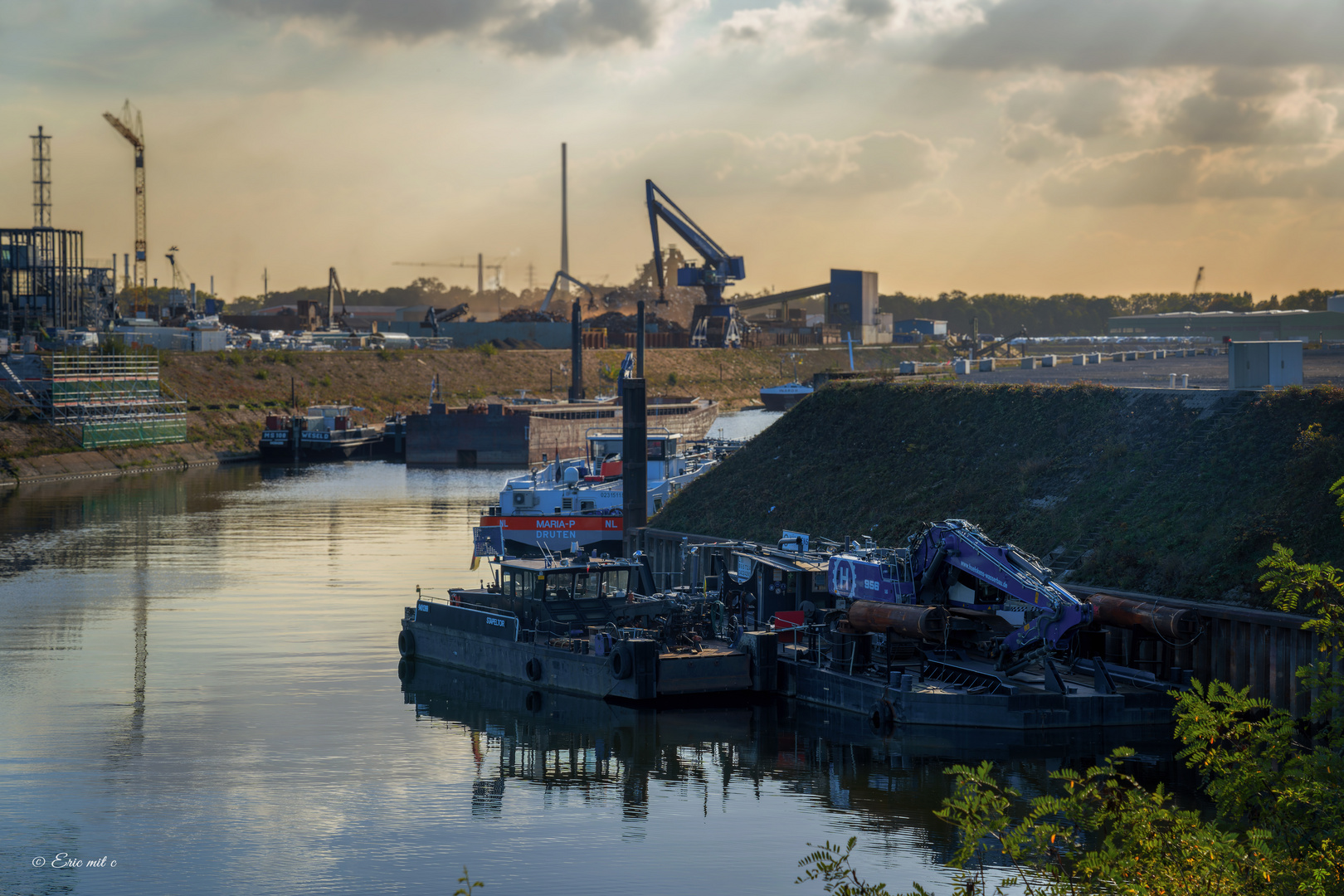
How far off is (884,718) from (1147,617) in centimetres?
639

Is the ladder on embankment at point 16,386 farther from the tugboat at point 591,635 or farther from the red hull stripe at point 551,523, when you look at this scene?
the tugboat at point 591,635

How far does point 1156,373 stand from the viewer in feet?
222

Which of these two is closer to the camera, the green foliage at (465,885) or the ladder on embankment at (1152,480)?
the green foliage at (465,885)

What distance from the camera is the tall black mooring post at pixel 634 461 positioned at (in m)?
48.7

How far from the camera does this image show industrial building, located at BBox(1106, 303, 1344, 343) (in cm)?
9431

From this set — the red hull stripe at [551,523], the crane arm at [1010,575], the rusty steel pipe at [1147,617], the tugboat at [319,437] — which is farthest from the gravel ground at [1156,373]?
the tugboat at [319,437]

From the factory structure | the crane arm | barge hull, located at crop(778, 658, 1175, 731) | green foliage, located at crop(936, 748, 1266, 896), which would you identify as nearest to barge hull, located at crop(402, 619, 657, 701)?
barge hull, located at crop(778, 658, 1175, 731)

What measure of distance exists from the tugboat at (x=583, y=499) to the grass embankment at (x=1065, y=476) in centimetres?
335

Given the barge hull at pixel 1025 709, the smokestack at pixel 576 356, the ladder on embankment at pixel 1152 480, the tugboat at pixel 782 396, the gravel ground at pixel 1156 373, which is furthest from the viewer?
the tugboat at pixel 782 396

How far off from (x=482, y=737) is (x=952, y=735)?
36.1ft

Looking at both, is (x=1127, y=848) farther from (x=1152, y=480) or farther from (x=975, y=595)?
(x=1152, y=480)

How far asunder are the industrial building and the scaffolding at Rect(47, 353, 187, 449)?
82.1 metres

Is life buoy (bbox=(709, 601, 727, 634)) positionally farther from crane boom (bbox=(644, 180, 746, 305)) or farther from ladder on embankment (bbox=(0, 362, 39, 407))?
crane boom (bbox=(644, 180, 746, 305))

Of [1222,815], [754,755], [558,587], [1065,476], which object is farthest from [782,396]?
[1222,815]
